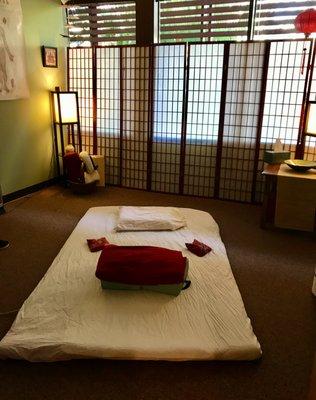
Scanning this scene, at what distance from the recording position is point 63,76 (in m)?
4.75

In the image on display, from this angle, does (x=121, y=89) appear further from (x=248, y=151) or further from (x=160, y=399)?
(x=160, y=399)

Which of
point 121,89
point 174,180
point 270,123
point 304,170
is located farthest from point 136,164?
point 304,170

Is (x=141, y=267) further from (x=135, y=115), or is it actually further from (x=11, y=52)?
(x=11, y=52)

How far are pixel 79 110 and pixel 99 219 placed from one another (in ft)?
7.38

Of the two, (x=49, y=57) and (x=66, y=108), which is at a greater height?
(x=49, y=57)

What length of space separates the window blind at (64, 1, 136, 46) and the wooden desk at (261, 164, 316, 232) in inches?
107

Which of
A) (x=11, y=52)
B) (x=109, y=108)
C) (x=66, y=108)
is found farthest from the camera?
(x=109, y=108)

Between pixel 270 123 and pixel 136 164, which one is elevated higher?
pixel 270 123

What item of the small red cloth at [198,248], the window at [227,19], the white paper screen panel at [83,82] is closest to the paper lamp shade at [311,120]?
the window at [227,19]

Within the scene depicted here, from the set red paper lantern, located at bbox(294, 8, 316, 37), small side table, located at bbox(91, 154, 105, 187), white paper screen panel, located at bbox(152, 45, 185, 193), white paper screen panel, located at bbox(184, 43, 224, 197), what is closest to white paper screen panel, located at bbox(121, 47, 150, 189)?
white paper screen panel, located at bbox(152, 45, 185, 193)

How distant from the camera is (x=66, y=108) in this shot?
14.8ft

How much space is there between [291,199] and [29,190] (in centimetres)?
313

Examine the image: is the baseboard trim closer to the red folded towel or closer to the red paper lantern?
the red folded towel

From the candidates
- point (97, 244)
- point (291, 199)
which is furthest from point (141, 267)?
point (291, 199)
